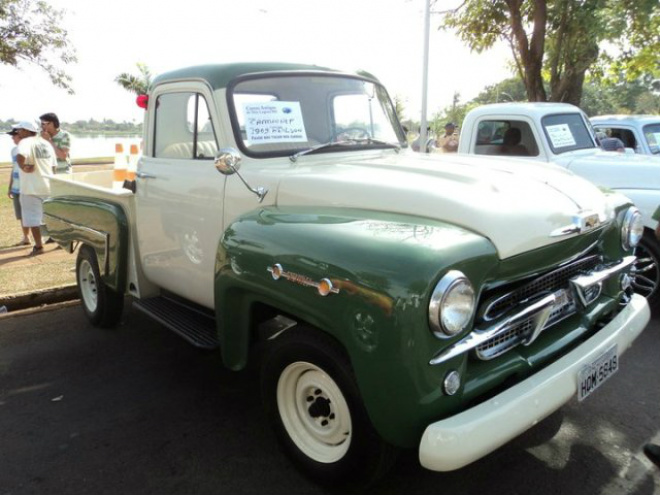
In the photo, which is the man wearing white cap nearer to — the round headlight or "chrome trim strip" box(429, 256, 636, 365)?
"chrome trim strip" box(429, 256, 636, 365)

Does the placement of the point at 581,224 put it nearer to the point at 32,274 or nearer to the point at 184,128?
the point at 184,128

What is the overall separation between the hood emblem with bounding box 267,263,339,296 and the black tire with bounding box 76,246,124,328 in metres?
2.47

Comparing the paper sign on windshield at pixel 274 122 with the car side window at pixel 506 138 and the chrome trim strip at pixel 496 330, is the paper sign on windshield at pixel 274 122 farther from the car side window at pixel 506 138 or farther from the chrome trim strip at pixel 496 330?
the car side window at pixel 506 138

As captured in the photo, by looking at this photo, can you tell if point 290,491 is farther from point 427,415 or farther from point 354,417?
point 427,415

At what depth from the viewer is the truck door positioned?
124 inches

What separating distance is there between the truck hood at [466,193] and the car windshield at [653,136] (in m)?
5.18

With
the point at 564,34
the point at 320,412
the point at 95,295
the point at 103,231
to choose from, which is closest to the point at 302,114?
the point at 320,412

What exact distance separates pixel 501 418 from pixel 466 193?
3.23 ft

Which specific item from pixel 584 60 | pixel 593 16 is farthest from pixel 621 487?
pixel 584 60

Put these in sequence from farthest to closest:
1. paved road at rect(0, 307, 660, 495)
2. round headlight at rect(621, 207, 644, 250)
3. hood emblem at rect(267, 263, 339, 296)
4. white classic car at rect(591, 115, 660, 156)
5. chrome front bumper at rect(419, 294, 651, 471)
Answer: white classic car at rect(591, 115, 660, 156) < round headlight at rect(621, 207, 644, 250) < paved road at rect(0, 307, 660, 495) < hood emblem at rect(267, 263, 339, 296) < chrome front bumper at rect(419, 294, 651, 471)

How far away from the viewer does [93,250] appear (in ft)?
14.0

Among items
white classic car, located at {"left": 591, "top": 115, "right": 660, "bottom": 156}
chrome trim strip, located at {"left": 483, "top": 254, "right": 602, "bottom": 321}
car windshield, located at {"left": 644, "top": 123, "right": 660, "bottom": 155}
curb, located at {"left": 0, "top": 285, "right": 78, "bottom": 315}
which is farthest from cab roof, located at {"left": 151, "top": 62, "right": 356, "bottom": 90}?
car windshield, located at {"left": 644, "top": 123, "right": 660, "bottom": 155}

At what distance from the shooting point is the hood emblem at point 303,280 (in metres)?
2.00

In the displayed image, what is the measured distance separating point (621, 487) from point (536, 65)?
851 cm
